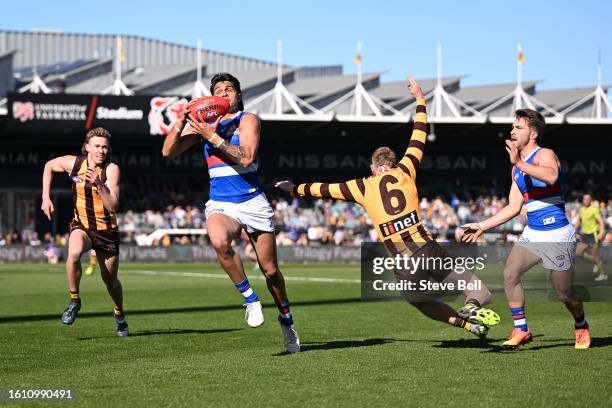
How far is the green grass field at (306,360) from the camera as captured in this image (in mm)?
6520

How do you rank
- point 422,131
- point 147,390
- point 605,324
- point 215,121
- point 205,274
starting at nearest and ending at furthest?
1. point 147,390
2. point 215,121
3. point 422,131
4. point 605,324
5. point 205,274

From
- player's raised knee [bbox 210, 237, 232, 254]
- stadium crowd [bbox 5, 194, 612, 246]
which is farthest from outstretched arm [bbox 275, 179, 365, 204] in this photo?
stadium crowd [bbox 5, 194, 612, 246]

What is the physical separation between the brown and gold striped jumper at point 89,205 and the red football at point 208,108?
2527 mm

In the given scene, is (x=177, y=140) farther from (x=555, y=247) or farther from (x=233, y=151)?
(x=555, y=247)

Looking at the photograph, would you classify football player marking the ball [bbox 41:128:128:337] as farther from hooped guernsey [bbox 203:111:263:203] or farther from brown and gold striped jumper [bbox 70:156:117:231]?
hooped guernsey [bbox 203:111:263:203]

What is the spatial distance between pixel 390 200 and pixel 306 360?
153cm

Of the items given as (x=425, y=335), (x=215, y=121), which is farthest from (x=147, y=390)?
(x=425, y=335)

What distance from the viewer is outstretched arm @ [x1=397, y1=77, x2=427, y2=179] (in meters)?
8.95

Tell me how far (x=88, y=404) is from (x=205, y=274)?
21.3 meters

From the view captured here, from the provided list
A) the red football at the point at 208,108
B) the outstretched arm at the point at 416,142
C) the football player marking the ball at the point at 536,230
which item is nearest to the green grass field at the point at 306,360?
the football player marking the ball at the point at 536,230

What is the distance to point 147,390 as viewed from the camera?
6.79 meters

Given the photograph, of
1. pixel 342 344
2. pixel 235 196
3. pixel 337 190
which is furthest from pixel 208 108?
pixel 342 344

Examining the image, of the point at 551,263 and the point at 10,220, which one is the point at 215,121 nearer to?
the point at 551,263

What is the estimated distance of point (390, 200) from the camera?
8.74 m
